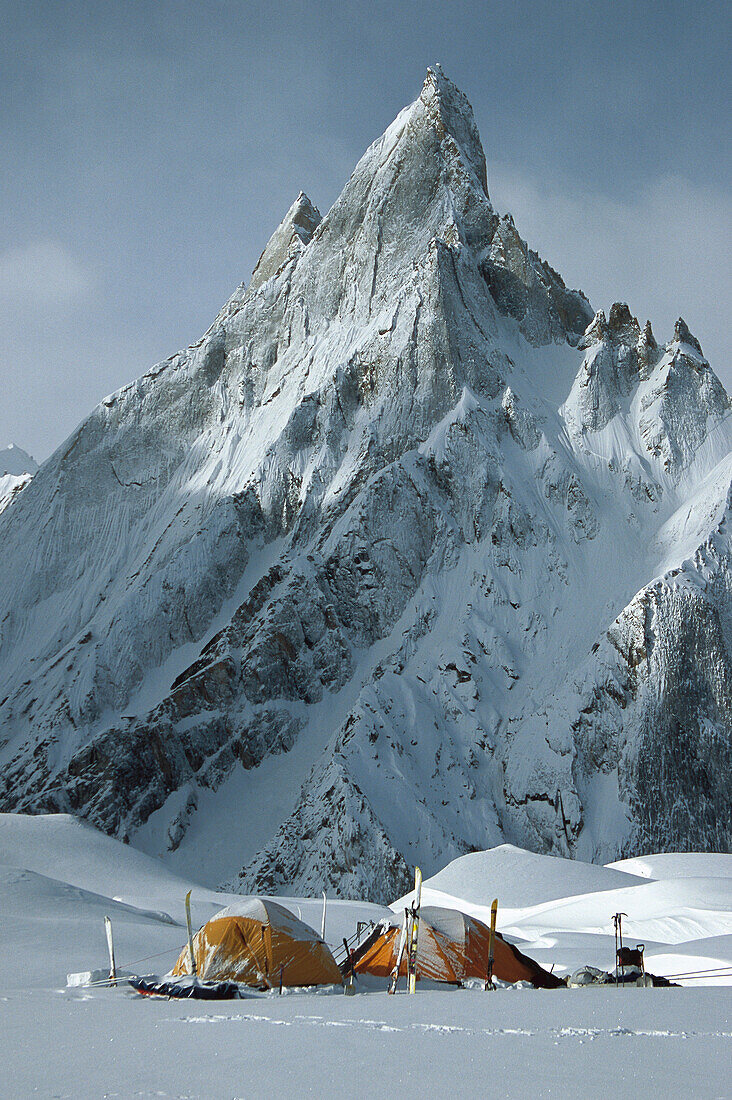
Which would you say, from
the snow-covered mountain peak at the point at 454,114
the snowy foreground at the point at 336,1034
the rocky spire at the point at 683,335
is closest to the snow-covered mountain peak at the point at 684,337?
the rocky spire at the point at 683,335

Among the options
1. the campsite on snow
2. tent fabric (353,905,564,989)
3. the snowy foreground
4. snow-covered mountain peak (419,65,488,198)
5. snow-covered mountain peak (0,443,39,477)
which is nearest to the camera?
the snowy foreground

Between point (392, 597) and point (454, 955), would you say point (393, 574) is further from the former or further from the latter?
point (454, 955)

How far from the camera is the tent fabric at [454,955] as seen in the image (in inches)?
769

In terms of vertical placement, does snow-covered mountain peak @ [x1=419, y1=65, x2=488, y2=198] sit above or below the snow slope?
above

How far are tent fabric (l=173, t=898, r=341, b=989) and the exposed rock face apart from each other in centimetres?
4180

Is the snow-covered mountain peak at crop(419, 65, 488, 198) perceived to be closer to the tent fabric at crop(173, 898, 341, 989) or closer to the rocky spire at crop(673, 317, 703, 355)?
the rocky spire at crop(673, 317, 703, 355)

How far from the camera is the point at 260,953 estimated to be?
18.7 m

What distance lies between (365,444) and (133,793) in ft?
110

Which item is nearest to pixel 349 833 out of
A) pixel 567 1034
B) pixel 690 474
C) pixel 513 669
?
pixel 513 669

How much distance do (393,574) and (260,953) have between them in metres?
60.4

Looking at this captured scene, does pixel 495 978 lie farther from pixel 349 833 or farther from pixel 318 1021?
pixel 349 833

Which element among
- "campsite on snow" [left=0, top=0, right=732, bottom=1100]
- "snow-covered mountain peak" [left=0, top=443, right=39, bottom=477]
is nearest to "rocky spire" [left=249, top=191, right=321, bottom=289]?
"campsite on snow" [left=0, top=0, right=732, bottom=1100]

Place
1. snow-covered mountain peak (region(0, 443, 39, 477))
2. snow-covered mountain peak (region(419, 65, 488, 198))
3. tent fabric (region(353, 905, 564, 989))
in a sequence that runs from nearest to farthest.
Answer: tent fabric (region(353, 905, 564, 989)) → snow-covered mountain peak (region(419, 65, 488, 198)) → snow-covered mountain peak (region(0, 443, 39, 477))

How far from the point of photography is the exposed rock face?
63.9 metres
